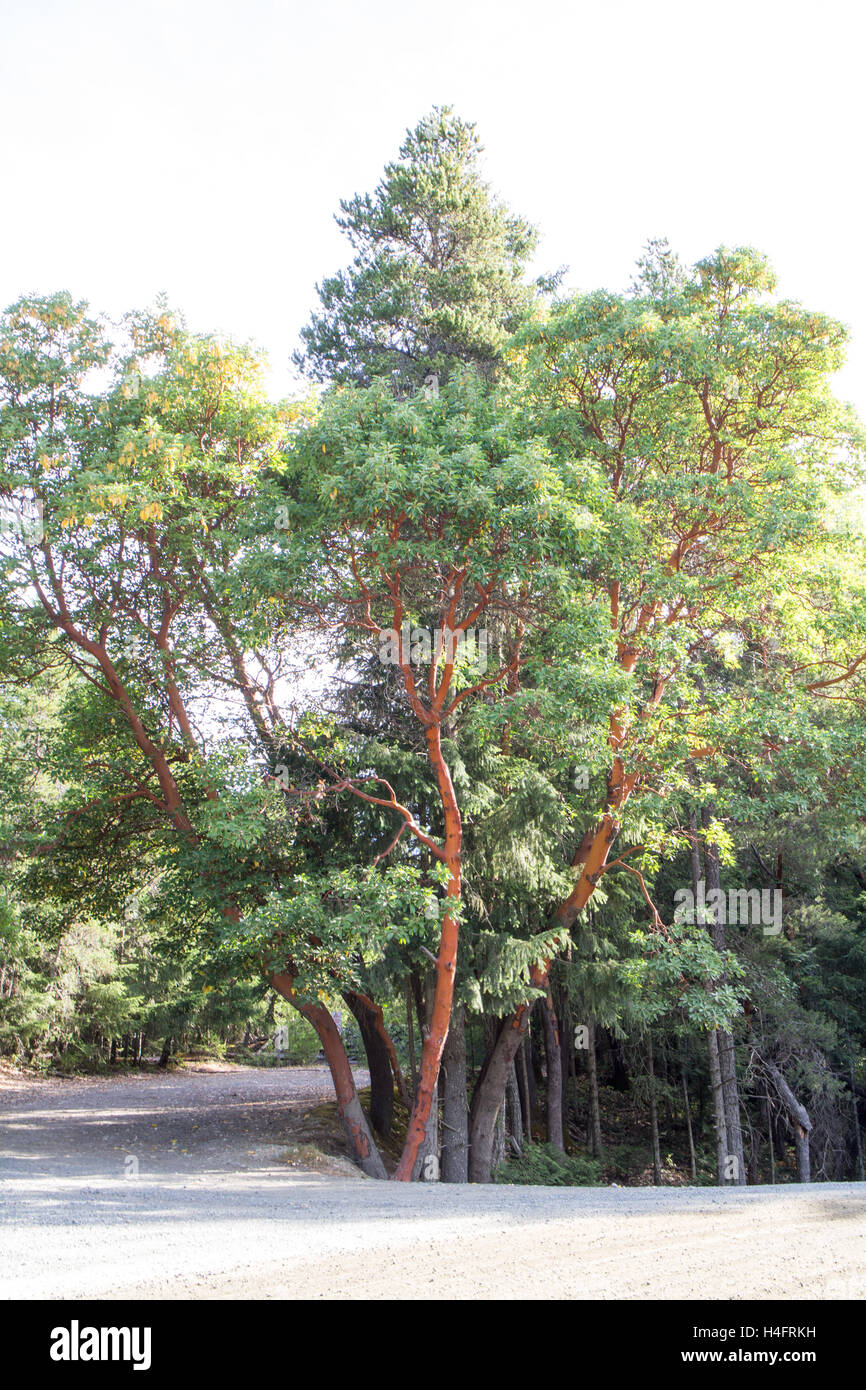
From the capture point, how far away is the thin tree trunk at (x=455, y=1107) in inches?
511

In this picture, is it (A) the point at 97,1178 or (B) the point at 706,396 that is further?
(B) the point at 706,396

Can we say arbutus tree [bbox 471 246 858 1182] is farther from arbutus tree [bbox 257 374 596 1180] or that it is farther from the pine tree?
the pine tree

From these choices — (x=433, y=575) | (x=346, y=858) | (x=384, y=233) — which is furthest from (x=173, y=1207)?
(x=384, y=233)

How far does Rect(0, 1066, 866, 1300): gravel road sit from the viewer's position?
15.9 feet

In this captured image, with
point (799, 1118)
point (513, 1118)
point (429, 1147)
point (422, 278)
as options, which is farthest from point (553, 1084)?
point (422, 278)

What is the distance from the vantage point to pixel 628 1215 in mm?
7688

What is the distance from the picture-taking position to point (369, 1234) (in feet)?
21.4

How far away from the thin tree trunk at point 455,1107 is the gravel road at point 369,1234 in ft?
6.93

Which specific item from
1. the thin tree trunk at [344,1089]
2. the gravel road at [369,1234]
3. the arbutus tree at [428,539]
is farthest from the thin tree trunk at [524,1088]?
the gravel road at [369,1234]

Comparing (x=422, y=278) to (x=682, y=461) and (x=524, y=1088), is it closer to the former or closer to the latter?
(x=682, y=461)

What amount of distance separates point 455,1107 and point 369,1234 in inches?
284

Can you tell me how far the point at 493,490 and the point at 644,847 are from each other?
5.53m

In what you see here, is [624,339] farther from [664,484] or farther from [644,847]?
[644,847]

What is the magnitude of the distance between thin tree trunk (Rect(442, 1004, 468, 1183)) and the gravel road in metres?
2.11
